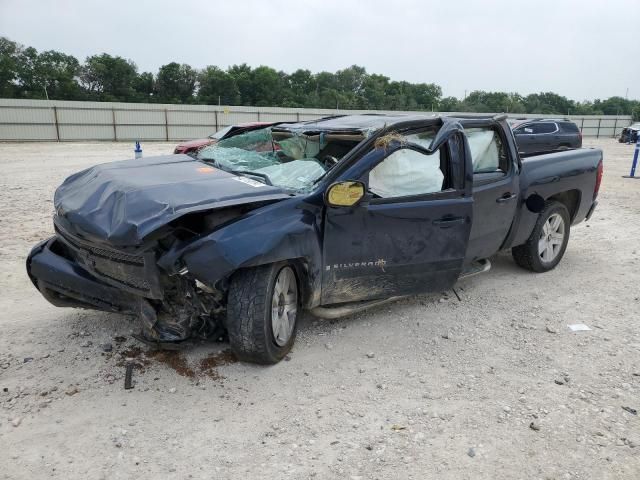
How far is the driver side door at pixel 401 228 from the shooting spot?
372 cm

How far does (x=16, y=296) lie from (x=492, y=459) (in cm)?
414

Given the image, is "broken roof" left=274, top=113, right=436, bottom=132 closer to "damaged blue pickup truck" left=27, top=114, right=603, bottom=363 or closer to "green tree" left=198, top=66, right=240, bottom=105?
"damaged blue pickup truck" left=27, top=114, right=603, bottom=363

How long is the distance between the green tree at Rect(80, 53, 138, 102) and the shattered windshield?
51720 mm

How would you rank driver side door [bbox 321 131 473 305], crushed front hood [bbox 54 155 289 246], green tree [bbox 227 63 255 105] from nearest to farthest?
crushed front hood [bbox 54 155 289 246]
driver side door [bbox 321 131 473 305]
green tree [bbox 227 63 255 105]

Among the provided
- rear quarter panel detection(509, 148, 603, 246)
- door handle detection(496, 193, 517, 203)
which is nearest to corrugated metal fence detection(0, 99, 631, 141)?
rear quarter panel detection(509, 148, 603, 246)

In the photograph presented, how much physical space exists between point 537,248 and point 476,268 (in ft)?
3.56

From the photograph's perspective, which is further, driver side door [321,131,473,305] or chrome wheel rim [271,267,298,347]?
driver side door [321,131,473,305]

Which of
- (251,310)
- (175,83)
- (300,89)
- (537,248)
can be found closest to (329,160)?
(251,310)

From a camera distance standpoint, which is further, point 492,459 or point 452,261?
point 452,261

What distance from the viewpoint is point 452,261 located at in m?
4.29

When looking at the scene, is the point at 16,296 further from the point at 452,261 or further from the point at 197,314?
the point at 452,261

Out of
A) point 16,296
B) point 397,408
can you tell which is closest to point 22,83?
point 16,296

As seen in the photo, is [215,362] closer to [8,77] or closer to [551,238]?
[551,238]

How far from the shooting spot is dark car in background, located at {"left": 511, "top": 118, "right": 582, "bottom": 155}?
1520cm
